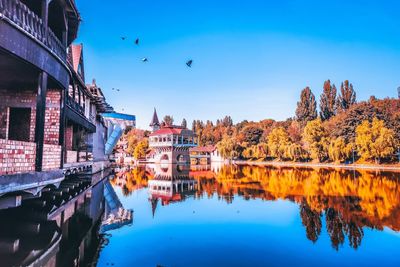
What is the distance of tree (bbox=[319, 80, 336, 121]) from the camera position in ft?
261

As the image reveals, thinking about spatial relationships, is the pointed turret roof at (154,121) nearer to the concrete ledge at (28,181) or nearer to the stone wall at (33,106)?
the stone wall at (33,106)

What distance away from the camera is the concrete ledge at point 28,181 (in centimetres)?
657

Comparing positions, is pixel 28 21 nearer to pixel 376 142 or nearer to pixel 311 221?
pixel 311 221

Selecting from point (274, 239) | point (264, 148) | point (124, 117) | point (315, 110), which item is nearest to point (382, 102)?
point (315, 110)

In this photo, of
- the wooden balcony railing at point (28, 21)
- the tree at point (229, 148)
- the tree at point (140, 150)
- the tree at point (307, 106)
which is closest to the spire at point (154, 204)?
the wooden balcony railing at point (28, 21)

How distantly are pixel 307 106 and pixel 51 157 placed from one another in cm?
7960

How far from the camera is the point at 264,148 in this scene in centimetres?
7888

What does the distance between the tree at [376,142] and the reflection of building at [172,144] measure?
35329mm

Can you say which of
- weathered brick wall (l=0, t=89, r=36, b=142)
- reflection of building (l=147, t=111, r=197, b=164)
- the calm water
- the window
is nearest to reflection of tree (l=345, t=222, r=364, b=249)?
the calm water

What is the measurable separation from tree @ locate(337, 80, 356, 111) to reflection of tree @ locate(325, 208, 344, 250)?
71.6m

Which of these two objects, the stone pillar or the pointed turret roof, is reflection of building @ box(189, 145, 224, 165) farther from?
the stone pillar

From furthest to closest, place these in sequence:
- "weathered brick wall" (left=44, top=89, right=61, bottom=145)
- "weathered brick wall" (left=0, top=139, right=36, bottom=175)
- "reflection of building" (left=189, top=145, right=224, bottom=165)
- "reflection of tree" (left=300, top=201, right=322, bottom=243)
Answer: "reflection of building" (left=189, top=145, right=224, bottom=165)
"weathered brick wall" (left=44, top=89, right=61, bottom=145)
"reflection of tree" (left=300, top=201, right=322, bottom=243)
"weathered brick wall" (left=0, top=139, right=36, bottom=175)

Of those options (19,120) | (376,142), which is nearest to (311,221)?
(19,120)

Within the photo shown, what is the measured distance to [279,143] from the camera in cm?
7181
